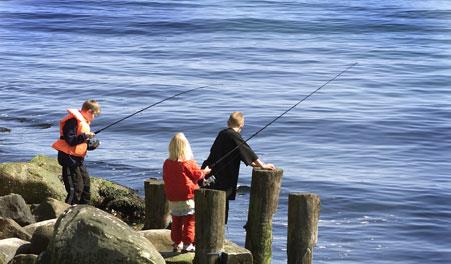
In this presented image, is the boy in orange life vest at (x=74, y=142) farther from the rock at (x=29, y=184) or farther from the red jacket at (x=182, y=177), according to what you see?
the red jacket at (x=182, y=177)

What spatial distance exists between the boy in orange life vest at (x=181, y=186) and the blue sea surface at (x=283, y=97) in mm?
3649

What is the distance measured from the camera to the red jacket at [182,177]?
34.1ft

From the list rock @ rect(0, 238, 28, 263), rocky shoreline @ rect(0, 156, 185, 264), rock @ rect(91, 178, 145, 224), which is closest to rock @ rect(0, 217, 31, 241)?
rocky shoreline @ rect(0, 156, 185, 264)

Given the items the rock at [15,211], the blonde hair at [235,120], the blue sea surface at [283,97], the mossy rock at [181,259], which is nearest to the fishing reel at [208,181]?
the blonde hair at [235,120]

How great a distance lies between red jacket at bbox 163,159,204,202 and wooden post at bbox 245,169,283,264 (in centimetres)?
63

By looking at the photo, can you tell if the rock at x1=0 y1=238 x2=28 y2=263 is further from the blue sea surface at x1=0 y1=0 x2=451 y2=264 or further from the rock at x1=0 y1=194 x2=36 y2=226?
the blue sea surface at x1=0 y1=0 x2=451 y2=264

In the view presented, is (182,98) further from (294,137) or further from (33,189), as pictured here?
(33,189)

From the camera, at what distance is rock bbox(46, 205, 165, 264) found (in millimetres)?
9188

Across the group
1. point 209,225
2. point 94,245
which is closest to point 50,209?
point 209,225

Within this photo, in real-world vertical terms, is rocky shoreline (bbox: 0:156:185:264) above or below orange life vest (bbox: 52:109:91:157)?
below

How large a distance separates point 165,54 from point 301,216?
27.6 m

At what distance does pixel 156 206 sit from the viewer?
11430 mm

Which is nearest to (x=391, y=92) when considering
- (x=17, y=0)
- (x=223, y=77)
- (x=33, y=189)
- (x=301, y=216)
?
(x=223, y=77)


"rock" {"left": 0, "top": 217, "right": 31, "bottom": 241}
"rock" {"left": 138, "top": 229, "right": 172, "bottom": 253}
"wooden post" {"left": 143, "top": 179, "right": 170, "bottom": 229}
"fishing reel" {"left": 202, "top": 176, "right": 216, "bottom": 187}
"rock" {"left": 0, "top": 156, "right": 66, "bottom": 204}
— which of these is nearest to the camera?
"rock" {"left": 138, "top": 229, "right": 172, "bottom": 253}
